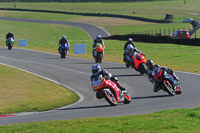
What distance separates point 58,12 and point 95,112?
3720 inches

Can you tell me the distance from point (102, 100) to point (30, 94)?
123 inches

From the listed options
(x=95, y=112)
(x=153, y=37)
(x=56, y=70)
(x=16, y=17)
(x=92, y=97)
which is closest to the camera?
(x=95, y=112)

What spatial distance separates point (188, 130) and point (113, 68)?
56.5 ft

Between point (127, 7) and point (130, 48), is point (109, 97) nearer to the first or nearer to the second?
point (130, 48)

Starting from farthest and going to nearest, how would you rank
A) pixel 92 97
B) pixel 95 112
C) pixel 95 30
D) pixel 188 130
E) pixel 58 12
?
pixel 58 12, pixel 95 30, pixel 92 97, pixel 95 112, pixel 188 130

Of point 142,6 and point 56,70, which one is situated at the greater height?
point 142,6

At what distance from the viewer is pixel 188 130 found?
9.60m

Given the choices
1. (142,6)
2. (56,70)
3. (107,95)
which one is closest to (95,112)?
(107,95)

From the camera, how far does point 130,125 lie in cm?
1048

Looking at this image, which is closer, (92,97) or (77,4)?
(92,97)

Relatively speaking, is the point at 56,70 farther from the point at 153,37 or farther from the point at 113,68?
the point at 153,37

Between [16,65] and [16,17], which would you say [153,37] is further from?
[16,17]

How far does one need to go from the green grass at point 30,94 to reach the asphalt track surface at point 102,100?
58 cm

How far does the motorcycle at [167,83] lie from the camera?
54.7 feet
